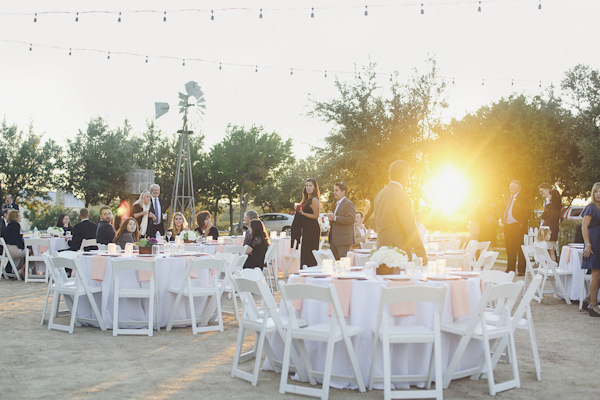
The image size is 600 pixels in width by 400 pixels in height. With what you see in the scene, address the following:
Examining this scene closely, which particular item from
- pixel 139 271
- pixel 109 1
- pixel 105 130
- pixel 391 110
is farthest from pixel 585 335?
pixel 105 130

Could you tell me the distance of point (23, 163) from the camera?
26.3m

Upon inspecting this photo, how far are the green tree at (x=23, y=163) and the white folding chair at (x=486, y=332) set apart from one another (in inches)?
935

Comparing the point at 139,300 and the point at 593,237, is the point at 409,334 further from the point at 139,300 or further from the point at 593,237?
the point at 593,237

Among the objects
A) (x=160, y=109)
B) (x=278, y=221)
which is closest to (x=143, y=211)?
(x=160, y=109)

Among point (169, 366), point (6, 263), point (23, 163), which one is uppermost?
point (23, 163)

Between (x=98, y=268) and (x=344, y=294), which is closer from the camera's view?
(x=344, y=294)

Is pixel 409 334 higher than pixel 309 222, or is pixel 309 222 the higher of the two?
pixel 309 222

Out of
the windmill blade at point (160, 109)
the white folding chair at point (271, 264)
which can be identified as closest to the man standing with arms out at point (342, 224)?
the white folding chair at point (271, 264)

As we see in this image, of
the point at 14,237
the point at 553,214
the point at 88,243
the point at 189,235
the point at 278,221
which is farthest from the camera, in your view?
the point at 278,221

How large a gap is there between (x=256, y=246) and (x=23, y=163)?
818 inches

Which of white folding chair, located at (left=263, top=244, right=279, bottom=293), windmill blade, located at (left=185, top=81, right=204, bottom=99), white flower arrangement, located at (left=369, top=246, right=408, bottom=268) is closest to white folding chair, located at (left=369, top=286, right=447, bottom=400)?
white flower arrangement, located at (left=369, top=246, right=408, bottom=268)

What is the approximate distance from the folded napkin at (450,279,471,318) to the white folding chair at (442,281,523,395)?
0.28 ft

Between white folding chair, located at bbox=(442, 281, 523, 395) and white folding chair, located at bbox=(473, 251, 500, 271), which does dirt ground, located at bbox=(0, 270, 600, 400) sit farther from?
white folding chair, located at bbox=(473, 251, 500, 271)

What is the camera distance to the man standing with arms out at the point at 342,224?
860 centimetres
